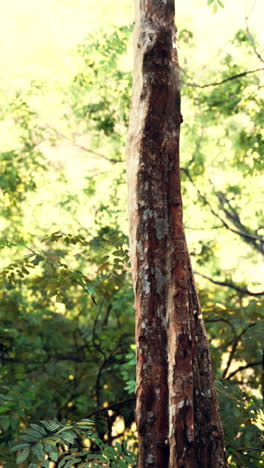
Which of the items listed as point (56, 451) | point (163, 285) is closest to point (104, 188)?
point (163, 285)

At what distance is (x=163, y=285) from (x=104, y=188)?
5.74 m

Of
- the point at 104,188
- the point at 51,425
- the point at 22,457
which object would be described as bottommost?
the point at 22,457

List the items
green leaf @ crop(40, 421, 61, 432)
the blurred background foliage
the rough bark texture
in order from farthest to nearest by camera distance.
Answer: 1. the blurred background foliage
2. green leaf @ crop(40, 421, 61, 432)
3. the rough bark texture

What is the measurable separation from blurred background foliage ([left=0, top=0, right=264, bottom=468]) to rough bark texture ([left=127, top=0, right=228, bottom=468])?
2198 millimetres

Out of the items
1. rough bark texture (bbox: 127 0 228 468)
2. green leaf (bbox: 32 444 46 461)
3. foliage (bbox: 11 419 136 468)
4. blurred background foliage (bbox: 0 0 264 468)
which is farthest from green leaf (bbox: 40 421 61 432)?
blurred background foliage (bbox: 0 0 264 468)

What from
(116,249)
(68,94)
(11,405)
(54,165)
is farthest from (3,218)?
(11,405)

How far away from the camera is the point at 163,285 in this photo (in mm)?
2676

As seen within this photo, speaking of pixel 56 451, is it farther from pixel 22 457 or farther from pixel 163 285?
pixel 163 285

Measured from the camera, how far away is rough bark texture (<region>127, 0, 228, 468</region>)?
2451 mm

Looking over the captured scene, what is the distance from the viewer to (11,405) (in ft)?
12.5

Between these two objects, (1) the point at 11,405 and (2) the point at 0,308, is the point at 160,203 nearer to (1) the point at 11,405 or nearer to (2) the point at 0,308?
(1) the point at 11,405

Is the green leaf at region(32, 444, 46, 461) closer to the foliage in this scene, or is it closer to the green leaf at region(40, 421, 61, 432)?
the foliage

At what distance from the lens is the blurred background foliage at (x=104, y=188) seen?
5.75 meters

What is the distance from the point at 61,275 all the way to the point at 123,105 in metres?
4.55
